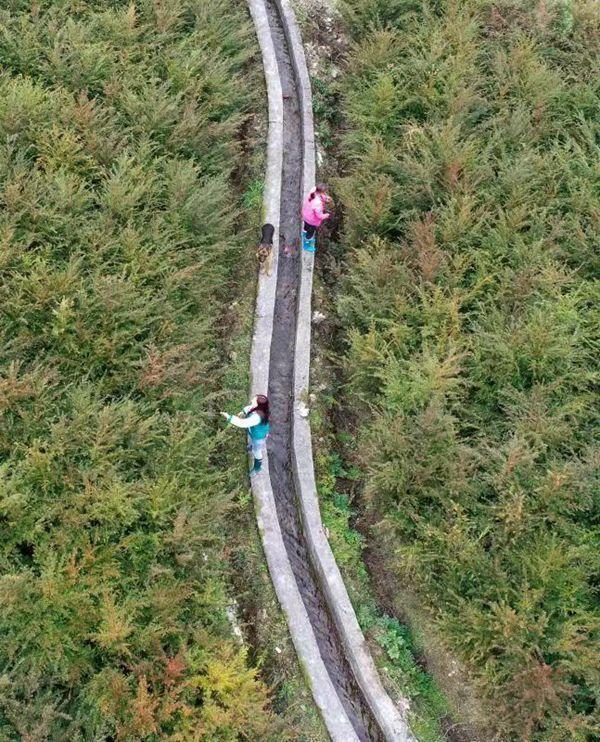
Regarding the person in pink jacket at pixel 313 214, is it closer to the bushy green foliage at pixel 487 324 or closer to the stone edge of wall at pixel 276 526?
the bushy green foliage at pixel 487 324

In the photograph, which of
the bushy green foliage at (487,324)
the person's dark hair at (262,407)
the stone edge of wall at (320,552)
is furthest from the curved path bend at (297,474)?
the person's dark hair at (262,407)

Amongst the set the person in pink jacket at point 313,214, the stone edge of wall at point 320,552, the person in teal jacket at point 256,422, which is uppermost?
the person in pink jacket at point 313,214

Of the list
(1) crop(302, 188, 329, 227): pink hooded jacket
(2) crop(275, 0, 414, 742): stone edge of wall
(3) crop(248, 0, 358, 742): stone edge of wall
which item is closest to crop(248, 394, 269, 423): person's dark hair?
(3) crop(248, 0, 358, 742): stone edge of wall

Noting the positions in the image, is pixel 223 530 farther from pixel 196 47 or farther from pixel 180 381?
pixel 196 47

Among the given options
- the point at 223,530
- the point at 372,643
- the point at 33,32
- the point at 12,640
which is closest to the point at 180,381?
the point at 223,530

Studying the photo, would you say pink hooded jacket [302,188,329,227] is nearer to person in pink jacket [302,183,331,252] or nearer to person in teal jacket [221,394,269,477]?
person in pink jacket [302,183,331,252]

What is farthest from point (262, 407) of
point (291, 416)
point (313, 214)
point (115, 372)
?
point (313, 214)
